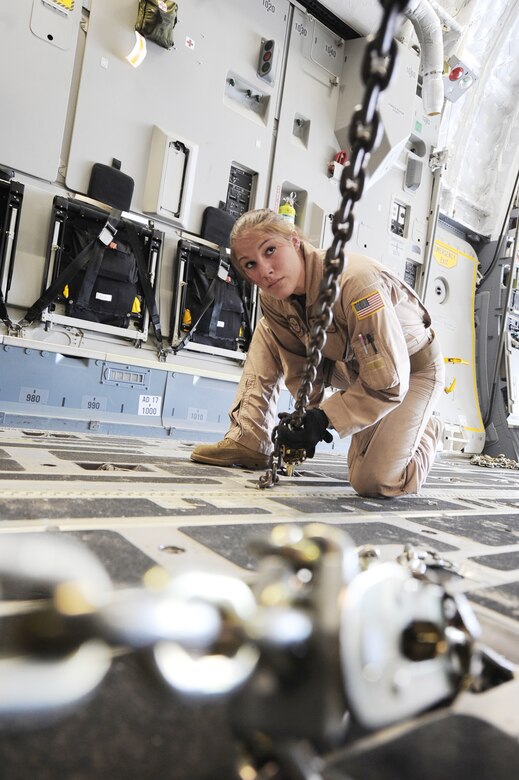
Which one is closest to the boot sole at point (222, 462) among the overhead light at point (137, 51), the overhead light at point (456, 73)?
the overhead light at point (137, 51)

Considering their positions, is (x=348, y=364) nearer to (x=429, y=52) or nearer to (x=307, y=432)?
(x=307, y=432)

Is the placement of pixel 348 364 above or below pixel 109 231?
below

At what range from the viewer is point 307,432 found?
2.24m

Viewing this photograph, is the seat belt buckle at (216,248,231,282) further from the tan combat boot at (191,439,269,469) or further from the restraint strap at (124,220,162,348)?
the tan combat boot at (191,439,269,469)

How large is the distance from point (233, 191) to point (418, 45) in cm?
306

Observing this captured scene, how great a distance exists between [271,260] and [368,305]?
1.57 feet

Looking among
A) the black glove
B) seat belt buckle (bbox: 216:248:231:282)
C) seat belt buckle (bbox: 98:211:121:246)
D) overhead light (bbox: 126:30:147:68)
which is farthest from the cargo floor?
overhead light (bbox: 126:30:147:68)

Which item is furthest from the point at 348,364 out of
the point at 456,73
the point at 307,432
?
the point at 456,73

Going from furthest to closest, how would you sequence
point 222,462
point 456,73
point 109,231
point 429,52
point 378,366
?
1. point 456,73
2. point 429,52
3. point 109,231
4. point 222,462
5. point 378,366

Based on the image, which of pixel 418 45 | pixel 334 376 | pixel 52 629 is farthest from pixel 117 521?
pixel 418 45

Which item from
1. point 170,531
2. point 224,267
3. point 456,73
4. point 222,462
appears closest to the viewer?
point 170,531

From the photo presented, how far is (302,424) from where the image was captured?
226 centimetres

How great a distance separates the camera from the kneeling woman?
7.39ft

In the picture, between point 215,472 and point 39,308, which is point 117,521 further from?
point 39,308
